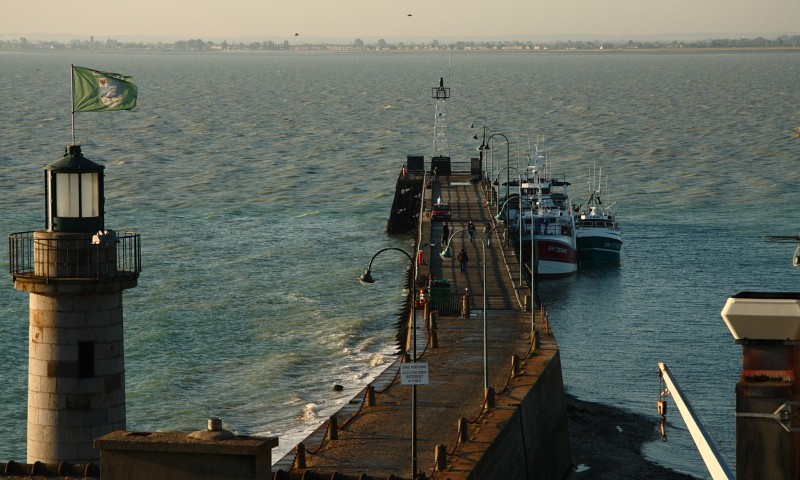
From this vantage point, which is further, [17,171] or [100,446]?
[17,171]

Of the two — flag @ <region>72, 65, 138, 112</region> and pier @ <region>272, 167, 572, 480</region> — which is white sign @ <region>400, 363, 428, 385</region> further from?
flag @ <region>72, 65, 138, 112</region>

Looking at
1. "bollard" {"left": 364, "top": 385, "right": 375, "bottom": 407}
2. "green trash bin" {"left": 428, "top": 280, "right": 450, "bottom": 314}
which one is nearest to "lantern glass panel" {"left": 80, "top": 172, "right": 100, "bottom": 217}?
"bollard" {"left": 364, "top": 385, "right": 375, "bottom": 407}

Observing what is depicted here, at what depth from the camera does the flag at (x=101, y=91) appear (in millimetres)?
28984

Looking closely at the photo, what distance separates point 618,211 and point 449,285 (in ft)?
176

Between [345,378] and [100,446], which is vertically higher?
[100,446]

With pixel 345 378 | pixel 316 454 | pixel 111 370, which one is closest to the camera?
pixel 111 370

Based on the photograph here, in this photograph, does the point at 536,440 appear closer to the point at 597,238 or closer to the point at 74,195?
the point at 74,195

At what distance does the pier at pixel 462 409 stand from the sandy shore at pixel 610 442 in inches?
43.8

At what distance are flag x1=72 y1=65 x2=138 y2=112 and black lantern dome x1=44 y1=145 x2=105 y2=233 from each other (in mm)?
2898

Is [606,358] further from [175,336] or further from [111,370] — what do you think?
[111,370]

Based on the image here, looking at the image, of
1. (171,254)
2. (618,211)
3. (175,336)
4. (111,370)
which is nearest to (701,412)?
(175,336)

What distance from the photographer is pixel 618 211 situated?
110 m

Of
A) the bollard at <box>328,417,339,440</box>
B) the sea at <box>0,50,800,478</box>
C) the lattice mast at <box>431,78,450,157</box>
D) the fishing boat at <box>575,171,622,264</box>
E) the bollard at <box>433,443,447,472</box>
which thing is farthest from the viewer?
the lattice mast at <box>431,78,450,157</box>

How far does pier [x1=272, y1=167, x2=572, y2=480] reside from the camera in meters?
33.7
